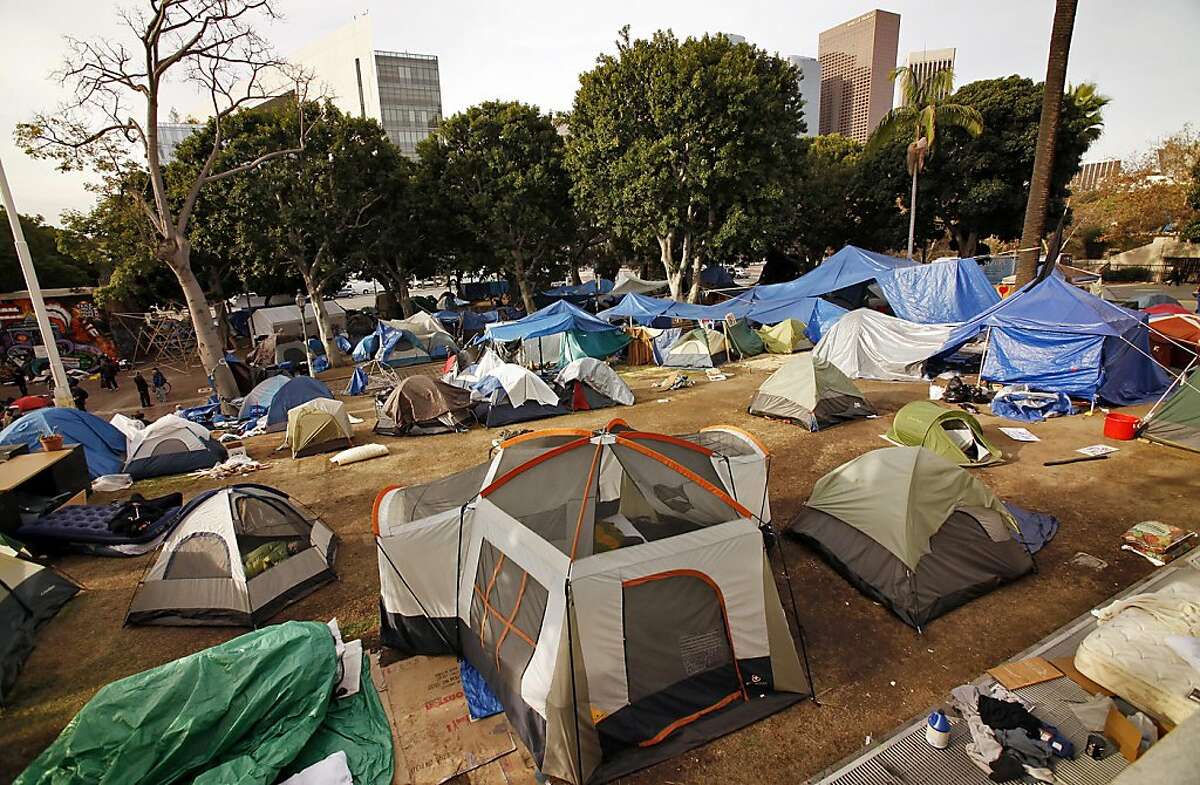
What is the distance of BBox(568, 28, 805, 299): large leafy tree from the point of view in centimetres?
2039

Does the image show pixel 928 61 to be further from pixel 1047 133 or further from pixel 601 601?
pixel 601 601

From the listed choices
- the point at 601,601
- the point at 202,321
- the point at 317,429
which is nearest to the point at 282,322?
the point at 202,321

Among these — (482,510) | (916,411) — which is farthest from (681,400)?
(482,510)

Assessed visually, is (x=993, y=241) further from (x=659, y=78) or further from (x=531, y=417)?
(x=531, y=417)

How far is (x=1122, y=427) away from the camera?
1041 centimetres

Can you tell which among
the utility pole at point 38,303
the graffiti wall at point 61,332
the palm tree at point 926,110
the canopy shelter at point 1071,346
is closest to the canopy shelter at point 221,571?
the utility pole at point 38,303

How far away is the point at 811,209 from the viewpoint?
31.2 meters

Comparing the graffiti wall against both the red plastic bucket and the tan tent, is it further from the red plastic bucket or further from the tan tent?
the red plastic bucket

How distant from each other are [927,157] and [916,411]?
74.6ft

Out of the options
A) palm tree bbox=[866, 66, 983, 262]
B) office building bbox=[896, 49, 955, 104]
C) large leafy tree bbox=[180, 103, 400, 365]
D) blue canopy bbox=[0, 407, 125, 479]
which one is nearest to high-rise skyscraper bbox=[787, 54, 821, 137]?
office building bbox=[896, 49, 955, 104]

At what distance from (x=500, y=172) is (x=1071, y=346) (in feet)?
71.8

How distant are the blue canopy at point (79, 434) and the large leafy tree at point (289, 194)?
10.2 meters

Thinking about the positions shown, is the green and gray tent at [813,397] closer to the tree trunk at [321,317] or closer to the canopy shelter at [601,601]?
→ the canopy shelter at [601,601]

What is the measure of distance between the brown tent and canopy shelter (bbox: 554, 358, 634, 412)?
8.69 feet
